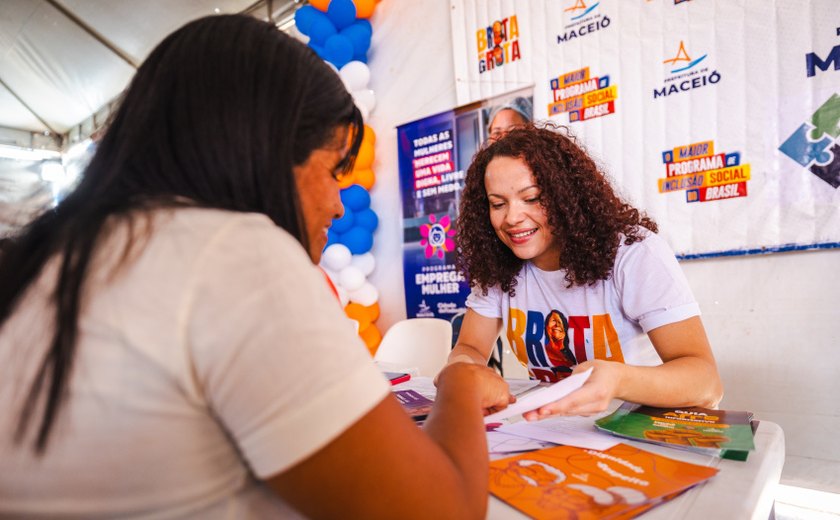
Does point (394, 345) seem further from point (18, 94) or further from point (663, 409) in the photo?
point (18, 94)

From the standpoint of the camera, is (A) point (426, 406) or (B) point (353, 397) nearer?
(B) point (353, 397)

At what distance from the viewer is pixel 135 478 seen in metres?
0.41

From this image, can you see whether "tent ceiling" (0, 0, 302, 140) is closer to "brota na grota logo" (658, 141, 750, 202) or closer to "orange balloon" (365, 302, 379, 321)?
"orange balloon" (365, 302, 379, 321)

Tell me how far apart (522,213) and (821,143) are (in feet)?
4.58

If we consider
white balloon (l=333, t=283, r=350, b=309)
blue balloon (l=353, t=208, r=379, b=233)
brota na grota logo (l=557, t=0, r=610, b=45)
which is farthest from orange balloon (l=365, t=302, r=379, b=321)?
brota na grota logo (l=557, t=0, r=610, b=45)

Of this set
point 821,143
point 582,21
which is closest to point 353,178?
point 582,21

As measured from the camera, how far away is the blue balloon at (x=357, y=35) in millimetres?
3457

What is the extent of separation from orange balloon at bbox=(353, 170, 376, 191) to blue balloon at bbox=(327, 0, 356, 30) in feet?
3.27

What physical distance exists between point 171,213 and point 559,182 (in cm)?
122

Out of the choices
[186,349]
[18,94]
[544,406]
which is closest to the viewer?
[186,349]

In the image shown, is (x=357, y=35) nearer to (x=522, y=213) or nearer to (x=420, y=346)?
(x=420, y=346)

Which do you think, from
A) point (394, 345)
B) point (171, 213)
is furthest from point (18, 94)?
point (171, 213)

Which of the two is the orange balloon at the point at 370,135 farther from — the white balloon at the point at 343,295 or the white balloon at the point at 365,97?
the white balloon at the point at 343,295

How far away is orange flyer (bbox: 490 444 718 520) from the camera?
0.64 m
